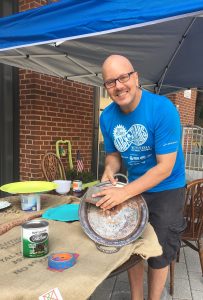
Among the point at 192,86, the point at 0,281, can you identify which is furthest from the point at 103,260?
the point at 192,86

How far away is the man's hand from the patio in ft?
4.37

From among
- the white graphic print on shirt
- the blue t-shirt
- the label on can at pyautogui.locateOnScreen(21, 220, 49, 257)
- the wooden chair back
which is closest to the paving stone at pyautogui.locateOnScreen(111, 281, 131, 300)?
the wooden chair back

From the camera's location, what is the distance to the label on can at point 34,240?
4.04 ft

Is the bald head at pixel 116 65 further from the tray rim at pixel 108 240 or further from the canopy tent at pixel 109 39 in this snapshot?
the tray rim at pixel 108 240

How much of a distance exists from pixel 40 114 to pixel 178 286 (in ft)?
9.05

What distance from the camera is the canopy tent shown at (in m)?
1.64

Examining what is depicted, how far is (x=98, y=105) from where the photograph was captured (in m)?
5.70

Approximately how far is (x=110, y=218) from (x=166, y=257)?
59cm

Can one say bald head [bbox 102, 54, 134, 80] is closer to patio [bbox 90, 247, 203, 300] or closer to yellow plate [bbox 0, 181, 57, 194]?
yellow plate [bbox 0, 181, 57, 194]

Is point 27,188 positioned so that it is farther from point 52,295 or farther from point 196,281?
point 196,281

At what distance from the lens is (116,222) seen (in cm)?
151

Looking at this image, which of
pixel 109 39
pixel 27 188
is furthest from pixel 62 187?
pixel 109 39

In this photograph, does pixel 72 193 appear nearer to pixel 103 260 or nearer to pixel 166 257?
pixel 166 257

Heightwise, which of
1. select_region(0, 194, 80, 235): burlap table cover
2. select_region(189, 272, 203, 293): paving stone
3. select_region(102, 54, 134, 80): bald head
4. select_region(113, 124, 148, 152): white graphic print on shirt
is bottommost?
select_region(189, 272, 203, 293): paving stone
